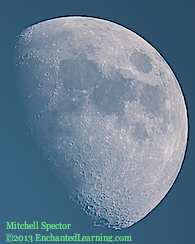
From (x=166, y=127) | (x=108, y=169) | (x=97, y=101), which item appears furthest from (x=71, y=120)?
(x=166, y=127)

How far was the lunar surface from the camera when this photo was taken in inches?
118

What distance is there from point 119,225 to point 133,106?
1431 millimetres

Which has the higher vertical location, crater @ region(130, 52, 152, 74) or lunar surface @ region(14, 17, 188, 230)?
crater @ region(130, 52, 152, 74)

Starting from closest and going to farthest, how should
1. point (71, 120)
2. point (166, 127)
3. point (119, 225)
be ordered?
point (71, 120) → point (166, 127) → point (119, 225)

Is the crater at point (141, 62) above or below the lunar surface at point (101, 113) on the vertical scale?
above

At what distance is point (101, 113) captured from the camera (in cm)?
302

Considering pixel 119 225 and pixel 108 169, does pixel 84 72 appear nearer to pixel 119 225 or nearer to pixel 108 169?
pixel 108 169

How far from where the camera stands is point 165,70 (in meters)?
3.70

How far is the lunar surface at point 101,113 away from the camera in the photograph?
9.82ft

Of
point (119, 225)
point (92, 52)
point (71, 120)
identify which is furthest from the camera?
point (119, 225)

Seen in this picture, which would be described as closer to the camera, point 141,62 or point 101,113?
point 101,113

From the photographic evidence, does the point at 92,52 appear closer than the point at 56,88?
No

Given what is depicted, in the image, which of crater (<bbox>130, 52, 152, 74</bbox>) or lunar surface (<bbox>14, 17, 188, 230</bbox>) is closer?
lunar surface (<bbox>14, 17, 188, 230</bbox>)

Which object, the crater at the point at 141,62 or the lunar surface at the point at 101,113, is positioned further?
the crater at the point at 141,62
